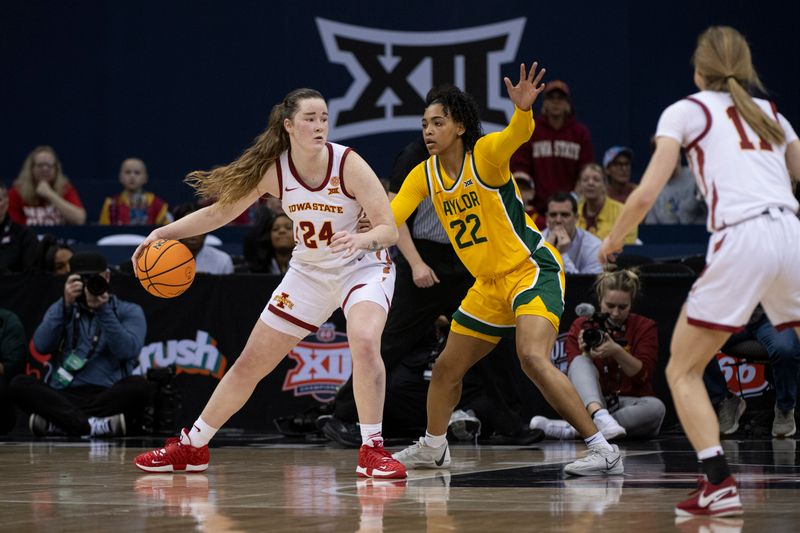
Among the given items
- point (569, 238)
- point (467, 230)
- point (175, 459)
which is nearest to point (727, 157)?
point (467, 230)

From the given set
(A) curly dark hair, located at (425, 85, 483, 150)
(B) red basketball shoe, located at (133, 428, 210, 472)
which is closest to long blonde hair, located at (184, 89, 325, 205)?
(A) curly dark hair, located at (425, 85, 483, 150)

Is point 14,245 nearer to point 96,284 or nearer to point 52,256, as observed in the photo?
point 52,256

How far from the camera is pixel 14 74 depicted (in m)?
16.7

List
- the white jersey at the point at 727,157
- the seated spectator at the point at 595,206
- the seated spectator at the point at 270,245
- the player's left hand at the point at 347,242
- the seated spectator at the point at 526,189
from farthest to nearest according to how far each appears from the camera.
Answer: the seated spectator at the point at 595,206, the seated spectator at the point at 526,189, the seated spectator at the point at 270,245, the player's left hand at the point at 347,242, the white jersey at the point at 727,157

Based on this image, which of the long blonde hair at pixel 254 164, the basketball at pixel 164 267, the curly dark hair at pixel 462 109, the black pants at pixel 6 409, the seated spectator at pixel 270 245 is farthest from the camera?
the seated spectator at pixel 270 245

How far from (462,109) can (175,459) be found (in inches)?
98.2

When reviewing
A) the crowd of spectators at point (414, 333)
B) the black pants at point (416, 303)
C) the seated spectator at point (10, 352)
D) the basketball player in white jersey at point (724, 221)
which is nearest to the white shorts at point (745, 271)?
the basketball player in white jersey at point (724, 221)

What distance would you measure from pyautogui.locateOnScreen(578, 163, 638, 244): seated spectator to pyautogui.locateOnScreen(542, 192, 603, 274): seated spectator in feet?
4.01

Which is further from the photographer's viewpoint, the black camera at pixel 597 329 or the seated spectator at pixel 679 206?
the seated spectator at pixel 679 206

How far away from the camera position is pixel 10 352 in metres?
10.8

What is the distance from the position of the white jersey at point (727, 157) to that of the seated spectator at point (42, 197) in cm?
930

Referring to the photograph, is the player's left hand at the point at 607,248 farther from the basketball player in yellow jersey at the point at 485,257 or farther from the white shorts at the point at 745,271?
the basketball player in yellow jersey at the point at 485,257

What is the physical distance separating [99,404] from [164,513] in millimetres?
5127

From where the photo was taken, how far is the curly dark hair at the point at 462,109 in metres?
7.25
